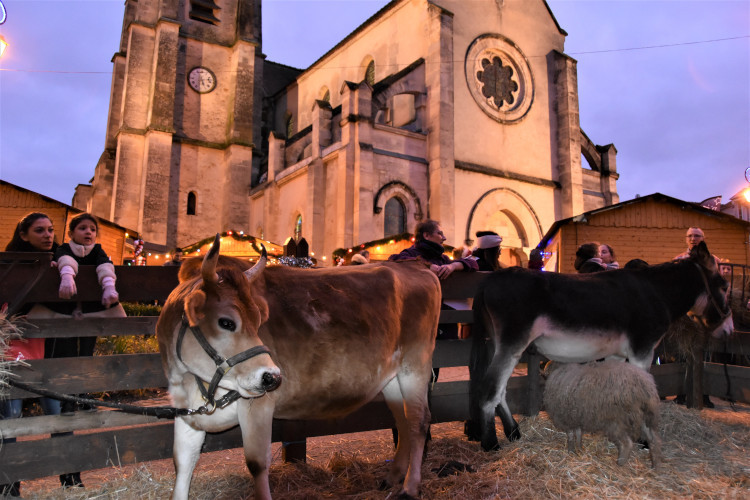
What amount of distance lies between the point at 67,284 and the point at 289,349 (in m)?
1.74

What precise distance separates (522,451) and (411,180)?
17038mm

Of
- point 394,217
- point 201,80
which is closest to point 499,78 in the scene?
point 394,217

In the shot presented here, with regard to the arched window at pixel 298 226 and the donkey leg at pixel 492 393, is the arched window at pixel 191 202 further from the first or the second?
the donkey leg at pixel 492 393

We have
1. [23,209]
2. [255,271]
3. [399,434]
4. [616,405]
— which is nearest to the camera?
[255,271]

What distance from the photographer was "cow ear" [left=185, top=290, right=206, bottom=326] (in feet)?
7.98

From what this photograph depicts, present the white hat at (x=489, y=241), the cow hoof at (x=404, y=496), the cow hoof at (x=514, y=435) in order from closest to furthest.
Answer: the cow hoof at (x=404, y=496) < the cow hoof at (x=514, y=435) < the white hat at (x=489, y=241)

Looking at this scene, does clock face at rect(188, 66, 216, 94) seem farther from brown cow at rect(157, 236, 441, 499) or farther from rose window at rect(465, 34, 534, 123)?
brown cow at rect(157, 236, 441, 499)

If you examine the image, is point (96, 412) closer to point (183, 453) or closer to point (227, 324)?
point (183, 453)

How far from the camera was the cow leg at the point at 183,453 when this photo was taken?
2.73 metres

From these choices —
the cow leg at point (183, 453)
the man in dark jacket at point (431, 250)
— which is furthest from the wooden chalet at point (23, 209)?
the cow leg at point (183, 453)

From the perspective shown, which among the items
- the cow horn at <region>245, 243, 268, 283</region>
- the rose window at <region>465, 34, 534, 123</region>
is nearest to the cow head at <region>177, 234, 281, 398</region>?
the cow horn at <region>245, 243, 268, 283</region>

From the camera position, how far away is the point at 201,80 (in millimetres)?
29234

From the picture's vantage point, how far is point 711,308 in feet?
16.5

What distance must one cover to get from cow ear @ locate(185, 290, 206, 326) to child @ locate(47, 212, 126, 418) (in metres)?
1.38
